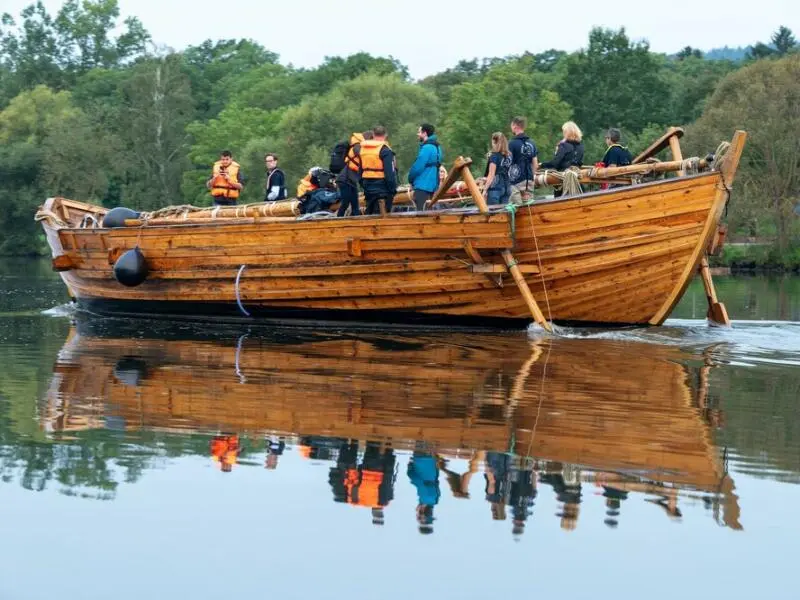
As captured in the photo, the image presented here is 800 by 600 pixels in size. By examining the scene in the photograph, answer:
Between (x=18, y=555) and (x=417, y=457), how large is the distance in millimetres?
2722

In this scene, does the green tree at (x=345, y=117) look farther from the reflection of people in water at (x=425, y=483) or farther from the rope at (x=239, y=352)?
the reflection of people in water at (x=425, y=483)

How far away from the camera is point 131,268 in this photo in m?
18.2

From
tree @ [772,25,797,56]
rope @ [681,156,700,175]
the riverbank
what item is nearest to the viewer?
rope @ [681,156,700,175]

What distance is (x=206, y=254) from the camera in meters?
17.9

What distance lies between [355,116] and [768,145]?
19.8 metres

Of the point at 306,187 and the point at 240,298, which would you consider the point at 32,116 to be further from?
the point at 240,298

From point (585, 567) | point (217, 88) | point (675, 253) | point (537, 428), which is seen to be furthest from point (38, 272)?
point (217, 88)

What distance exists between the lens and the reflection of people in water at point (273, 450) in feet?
26.2

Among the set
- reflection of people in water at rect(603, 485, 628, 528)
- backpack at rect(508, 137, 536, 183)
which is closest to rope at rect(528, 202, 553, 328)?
backpack at rect(508, 137, 536, 183)

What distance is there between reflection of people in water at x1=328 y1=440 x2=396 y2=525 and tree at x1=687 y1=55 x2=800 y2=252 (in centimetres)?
3356

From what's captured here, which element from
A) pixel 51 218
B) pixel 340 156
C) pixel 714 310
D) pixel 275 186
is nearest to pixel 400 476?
pixel 340 156

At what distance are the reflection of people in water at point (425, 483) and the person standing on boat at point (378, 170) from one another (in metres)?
8.41

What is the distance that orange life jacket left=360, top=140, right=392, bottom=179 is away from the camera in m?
16.5

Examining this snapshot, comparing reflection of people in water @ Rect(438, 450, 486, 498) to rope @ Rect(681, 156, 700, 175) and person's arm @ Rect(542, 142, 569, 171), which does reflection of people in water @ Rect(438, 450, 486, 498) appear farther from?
person's arm @ Rect(542, 142, 569, 171)
